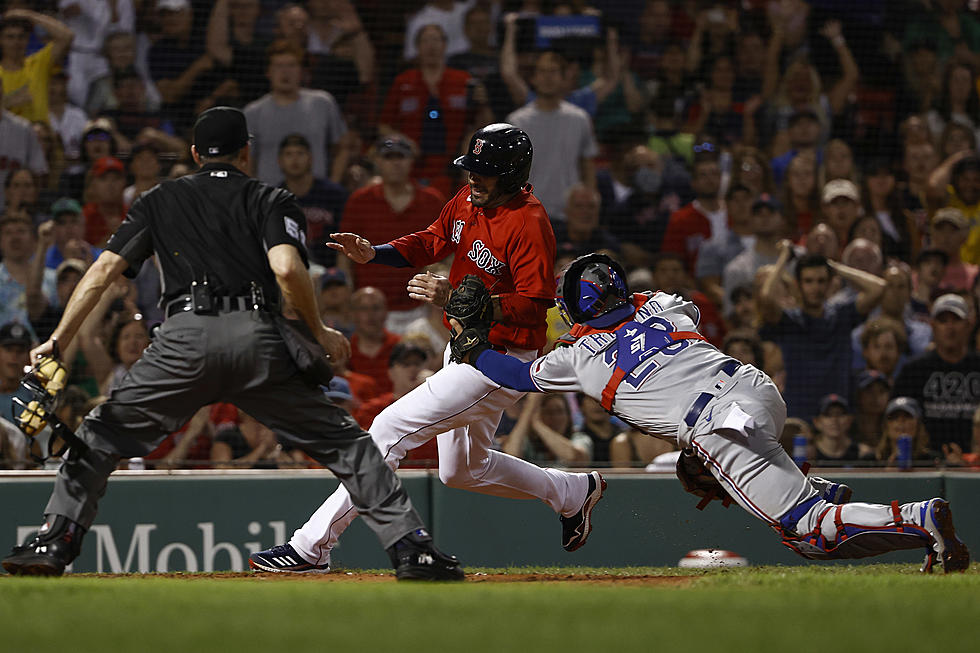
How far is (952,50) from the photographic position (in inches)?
571

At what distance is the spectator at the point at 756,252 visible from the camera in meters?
11.5

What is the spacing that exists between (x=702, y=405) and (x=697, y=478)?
0.55 metres

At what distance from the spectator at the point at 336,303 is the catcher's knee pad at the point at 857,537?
554 cm

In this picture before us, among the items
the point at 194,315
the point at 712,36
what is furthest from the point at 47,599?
the point at 712,36

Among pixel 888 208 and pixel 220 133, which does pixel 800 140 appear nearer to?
pixel 888 208

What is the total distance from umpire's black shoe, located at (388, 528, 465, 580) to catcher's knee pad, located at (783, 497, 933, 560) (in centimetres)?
155

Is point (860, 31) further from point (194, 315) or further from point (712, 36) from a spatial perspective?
point (194, 315)

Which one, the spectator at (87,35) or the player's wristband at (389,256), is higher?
the spectator at (87,35)

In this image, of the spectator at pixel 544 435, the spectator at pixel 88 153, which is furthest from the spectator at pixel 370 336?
A: the spectator at pixel 88 153

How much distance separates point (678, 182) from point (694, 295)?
2.05 metres

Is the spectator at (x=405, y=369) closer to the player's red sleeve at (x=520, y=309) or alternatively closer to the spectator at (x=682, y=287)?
the spectator at (x=682, y=287)

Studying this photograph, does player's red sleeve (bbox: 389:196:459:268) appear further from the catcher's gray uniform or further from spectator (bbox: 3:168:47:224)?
spectator (bbox: 3:168:47:224)

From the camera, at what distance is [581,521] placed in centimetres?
695

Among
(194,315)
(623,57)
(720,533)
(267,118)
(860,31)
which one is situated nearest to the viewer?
(194,315)
